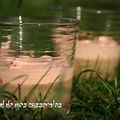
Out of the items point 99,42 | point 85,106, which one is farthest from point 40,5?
point 85,106

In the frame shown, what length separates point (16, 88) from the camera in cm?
139

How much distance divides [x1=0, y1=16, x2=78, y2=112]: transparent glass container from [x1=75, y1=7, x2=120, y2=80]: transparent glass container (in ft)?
1.46

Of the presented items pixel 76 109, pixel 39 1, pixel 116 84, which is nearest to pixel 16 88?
pixel 76 109

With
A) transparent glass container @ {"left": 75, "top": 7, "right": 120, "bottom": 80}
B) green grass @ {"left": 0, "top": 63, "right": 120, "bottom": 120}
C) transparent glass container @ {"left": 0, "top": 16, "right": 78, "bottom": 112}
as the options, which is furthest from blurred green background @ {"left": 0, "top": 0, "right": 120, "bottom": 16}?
transparent glass container @ {"left": 0, "top": 16, "right": 78, "bottom": 112}

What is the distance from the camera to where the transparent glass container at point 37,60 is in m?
1.38

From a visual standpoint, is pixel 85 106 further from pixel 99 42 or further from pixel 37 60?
pixel 99 42

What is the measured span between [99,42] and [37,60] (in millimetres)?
609

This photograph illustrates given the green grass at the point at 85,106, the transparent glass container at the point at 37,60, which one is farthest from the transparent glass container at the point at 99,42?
the transparent glass container at the point at 37,60

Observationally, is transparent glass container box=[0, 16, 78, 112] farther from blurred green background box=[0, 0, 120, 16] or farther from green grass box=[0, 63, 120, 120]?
blurred green background box=[0, 0, 120, 16]

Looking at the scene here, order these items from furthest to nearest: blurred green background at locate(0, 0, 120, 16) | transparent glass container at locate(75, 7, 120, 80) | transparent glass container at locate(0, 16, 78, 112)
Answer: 1. blurred green background at locate(0, 0, 120, 16)
2. transparent glass container at locate(75, 7, 120, 80)
3. transparent glass container at locate(0, 16, 78, 112)

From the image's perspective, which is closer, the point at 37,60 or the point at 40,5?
the point at 37,60

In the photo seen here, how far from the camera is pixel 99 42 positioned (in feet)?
6.45

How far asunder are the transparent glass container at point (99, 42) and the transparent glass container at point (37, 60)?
444mm

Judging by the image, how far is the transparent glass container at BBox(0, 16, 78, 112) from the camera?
1385mm
